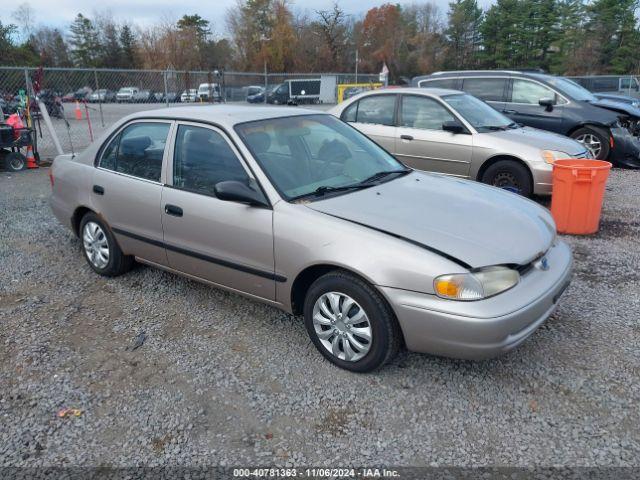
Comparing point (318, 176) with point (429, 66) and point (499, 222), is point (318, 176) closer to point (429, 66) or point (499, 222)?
point (499, 222)

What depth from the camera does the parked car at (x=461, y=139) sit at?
6523mm

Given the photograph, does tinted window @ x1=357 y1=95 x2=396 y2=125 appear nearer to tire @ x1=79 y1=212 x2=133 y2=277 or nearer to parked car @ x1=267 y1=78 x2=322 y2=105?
tire @ x1=79 y1=212 x2=133 y2=277

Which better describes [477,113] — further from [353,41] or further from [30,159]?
[353,41]

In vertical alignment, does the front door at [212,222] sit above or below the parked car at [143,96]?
below

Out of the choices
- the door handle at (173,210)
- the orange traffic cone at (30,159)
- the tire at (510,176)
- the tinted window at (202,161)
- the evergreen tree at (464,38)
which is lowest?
the orange traffic cone at (30,159)

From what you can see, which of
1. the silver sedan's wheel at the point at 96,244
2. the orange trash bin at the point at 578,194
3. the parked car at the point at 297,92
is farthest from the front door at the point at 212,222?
the parked car at the point at 297,92

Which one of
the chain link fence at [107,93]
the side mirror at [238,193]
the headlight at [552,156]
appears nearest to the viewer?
the side mirror at [238,193]

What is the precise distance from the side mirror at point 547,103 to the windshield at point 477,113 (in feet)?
7.61

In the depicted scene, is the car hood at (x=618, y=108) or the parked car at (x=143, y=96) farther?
the parked car at (x=143, y=96)

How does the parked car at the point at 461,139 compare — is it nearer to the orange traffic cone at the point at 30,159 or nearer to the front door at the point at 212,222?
the front door at the point at 212,222

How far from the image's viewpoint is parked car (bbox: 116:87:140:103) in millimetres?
17422

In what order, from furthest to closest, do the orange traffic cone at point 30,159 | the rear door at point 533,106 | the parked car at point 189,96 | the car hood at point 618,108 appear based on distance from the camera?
1. the parked car at point 189,96
2. the orange traffic cone at point 30,159
3. the car hood at point 618,108
4. the rear door at point 533,106

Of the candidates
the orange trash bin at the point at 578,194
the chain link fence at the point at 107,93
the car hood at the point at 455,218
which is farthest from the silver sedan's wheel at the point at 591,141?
the chain link fence at the point at 107,93

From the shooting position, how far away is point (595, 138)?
30.3 ft
